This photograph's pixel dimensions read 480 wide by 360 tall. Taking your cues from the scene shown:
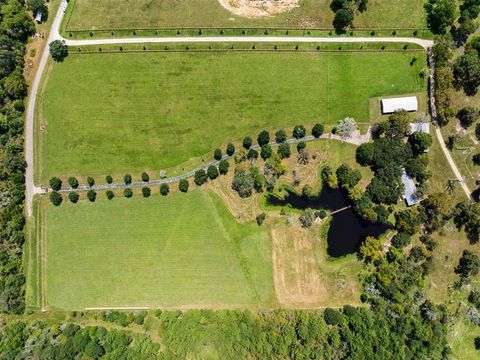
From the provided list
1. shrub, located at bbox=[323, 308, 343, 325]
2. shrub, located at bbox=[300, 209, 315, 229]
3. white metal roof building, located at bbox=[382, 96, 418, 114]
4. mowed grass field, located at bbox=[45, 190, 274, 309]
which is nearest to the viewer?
shrub, located at bbox=[323, 308, 343, 325]

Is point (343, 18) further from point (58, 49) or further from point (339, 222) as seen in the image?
point (58, 49)

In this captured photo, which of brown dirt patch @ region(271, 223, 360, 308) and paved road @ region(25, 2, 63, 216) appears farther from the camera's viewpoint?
paved road @ region(25, 2, 63, 216)

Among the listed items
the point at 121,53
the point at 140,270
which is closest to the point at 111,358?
the point at 140,270

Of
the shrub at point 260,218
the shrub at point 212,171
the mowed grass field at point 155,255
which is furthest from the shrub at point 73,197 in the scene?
the shrub at point 260,218

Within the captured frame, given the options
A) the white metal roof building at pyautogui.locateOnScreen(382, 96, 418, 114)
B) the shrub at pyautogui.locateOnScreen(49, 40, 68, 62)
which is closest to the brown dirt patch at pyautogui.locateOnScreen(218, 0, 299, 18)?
the white metal roof building at pyautogui.locateOnScreen(382, 96, 418, 114)

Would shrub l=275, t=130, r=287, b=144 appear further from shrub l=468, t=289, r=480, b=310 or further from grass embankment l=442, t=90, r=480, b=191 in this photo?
shrub l=468, t=289, r=480, b=310

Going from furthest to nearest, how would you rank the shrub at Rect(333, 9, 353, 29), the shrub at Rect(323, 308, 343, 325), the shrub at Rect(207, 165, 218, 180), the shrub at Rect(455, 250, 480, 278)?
1. the shrub at Rect(207, 165, 218, 180)
2. the shrub at Rect(333, 9, 353, 29)
3. the shrub at Rect(455, 250, 480, 278)
4. the shrub at Rect(323, 308, 343, 325)

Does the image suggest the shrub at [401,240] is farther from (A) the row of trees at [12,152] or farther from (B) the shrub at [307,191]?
(A) the row of trees at [12,152]
